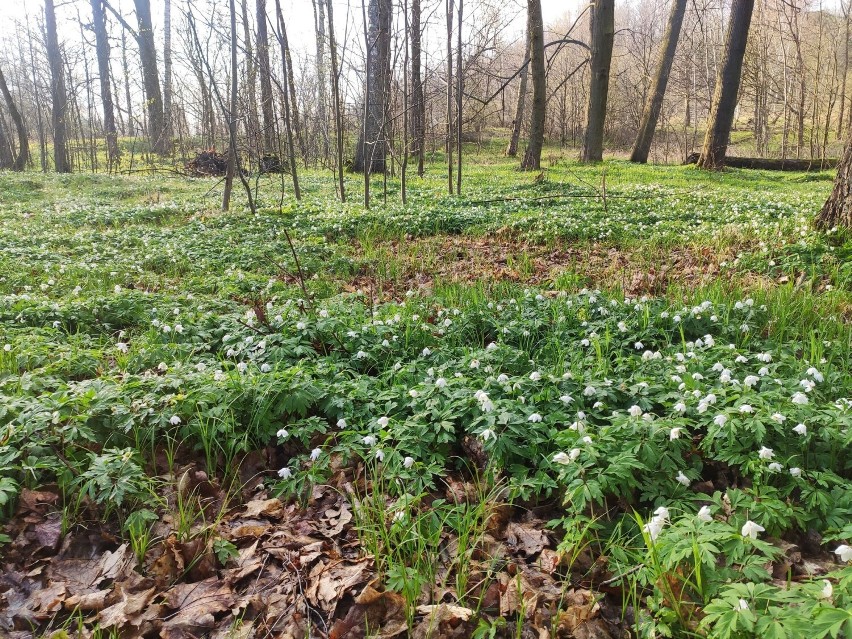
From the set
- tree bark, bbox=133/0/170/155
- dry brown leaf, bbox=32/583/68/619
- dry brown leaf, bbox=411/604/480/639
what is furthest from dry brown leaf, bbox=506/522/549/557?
tree bark, bbox=133/0/170/155

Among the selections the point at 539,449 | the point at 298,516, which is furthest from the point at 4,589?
the point at 539,449

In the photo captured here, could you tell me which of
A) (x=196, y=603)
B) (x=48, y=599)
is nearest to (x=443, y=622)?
(x=196, y=603)

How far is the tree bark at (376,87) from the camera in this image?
9.59m

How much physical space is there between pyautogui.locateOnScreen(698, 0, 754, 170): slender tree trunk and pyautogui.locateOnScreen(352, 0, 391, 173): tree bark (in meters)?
9.64

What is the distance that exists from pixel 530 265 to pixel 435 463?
13.5 feet

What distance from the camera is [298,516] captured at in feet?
8.56

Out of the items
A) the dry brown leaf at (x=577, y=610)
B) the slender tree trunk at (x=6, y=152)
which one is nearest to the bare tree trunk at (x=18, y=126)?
the slender tree trunk at (x=6, y=152)

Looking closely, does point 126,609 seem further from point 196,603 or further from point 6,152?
point 6,152

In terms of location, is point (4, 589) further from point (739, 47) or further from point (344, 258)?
point (739, 47)

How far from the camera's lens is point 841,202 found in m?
5.77

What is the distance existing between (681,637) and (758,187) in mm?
13856

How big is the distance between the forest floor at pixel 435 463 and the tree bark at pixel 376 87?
563 cm

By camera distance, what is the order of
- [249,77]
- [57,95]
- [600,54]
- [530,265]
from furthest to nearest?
[57,95] → [600,54] → [249,77] → [530,265]

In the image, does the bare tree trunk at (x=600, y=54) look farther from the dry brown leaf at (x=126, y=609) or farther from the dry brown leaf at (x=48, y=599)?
the dry brown leaf at (x=48, y=599)
